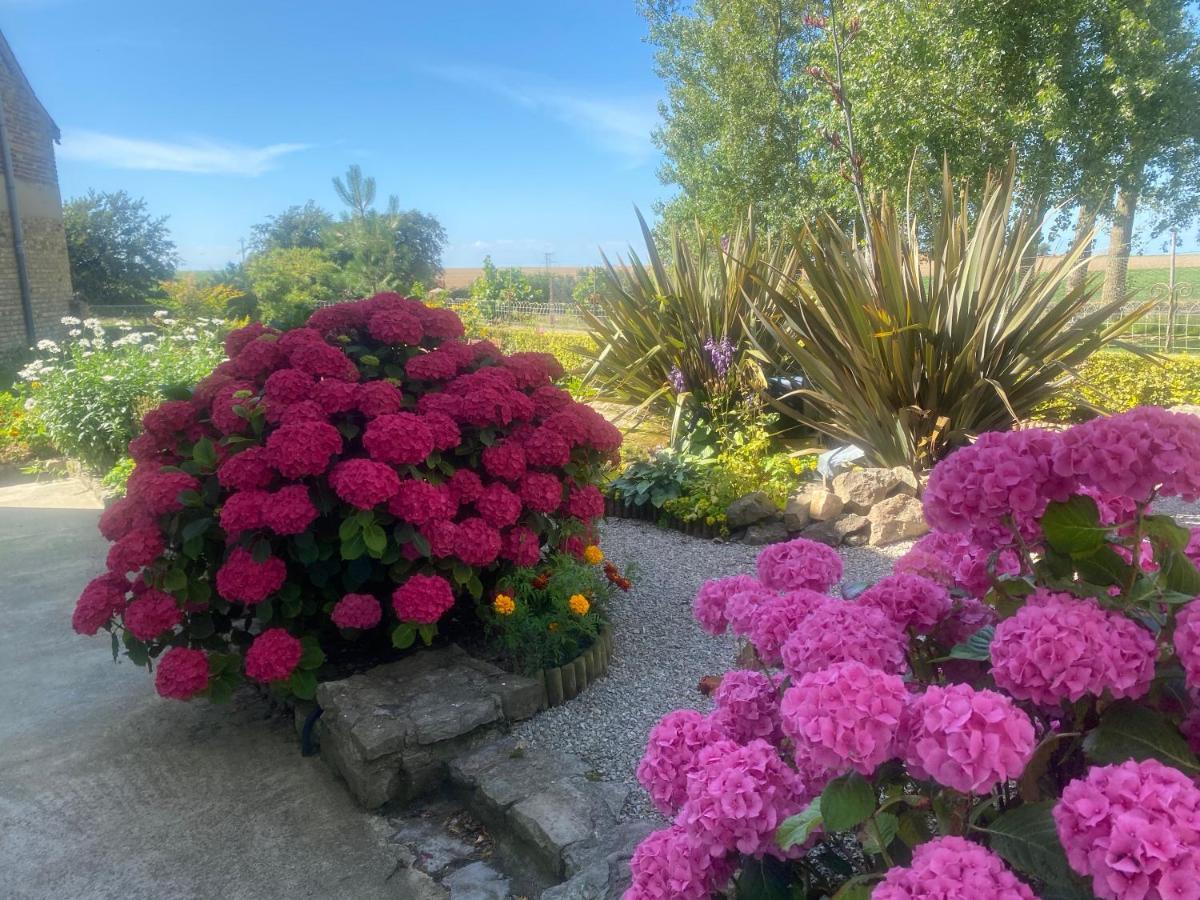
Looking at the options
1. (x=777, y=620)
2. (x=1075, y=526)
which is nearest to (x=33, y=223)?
(x=777, y=620)

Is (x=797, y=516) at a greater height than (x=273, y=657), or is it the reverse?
(x=273, y=657)

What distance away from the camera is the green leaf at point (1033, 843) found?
95 centimetres

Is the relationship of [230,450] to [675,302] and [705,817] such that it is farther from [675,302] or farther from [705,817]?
[675,302]

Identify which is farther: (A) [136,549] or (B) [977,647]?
(A) [136,549]

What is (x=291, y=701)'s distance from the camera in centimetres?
262

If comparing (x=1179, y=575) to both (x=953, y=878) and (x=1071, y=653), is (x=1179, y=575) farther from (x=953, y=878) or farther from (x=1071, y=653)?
(x=953, y=878)

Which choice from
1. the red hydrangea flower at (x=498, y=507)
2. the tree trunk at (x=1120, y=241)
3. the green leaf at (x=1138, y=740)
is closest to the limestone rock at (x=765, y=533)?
the red hydrangea flower at (x=498, y=507)

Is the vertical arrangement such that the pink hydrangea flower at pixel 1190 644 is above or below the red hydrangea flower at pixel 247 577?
above

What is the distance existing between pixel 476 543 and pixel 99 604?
1.09 meters

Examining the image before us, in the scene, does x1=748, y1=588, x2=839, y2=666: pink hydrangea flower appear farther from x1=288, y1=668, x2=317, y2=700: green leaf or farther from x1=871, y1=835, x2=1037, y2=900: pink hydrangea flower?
x1=288, y1=668, x2=317, y2=700: green leaf

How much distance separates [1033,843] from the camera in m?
0.97

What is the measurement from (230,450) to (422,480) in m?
0.60

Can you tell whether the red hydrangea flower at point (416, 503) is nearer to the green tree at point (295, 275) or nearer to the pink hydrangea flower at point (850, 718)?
the pink hydrangea flower at point (850, 718)

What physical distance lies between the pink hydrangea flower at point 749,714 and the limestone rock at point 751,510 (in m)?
2.95
